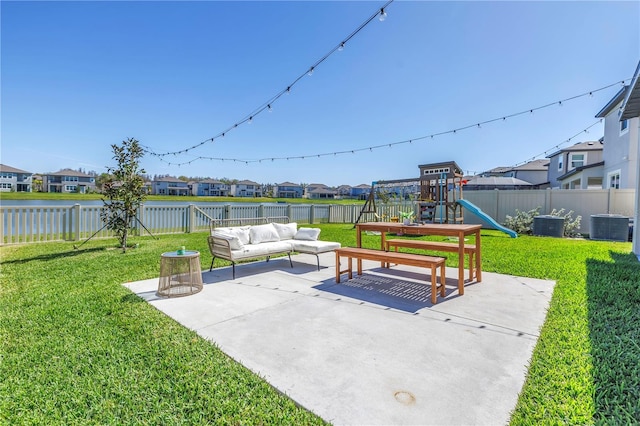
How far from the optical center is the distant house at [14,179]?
34.3m

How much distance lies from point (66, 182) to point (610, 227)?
60.7 meters

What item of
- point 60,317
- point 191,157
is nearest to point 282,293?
point 60,317

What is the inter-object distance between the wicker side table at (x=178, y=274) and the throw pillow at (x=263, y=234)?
1619 mm

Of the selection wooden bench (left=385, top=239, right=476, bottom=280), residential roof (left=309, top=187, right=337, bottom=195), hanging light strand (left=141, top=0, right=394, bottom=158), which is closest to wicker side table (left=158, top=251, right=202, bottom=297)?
wooden bench (left=385, top=239, right=476, bottom=280)

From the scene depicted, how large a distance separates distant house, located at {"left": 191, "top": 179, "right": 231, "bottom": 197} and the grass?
193ft

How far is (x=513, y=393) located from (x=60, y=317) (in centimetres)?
419

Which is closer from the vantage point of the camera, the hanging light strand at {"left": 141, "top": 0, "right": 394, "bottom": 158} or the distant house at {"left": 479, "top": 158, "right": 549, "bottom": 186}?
the hanging light strand at {"left": 141, "top": 0, "right": 394, "bottom": 158}

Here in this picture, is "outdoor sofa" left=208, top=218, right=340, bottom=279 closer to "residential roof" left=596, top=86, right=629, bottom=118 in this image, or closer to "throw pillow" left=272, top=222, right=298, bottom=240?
"throw pillow" left=272, top=222, right=298, bottom=240

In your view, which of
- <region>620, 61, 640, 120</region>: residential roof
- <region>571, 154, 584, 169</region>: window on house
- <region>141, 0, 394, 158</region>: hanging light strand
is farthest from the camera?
<region>571, 154, 584, 169</region>: window on house

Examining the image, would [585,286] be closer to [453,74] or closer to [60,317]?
[60,317]

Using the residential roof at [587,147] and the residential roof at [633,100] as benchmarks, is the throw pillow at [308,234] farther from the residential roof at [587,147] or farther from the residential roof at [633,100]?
the residential roof at [587,147]

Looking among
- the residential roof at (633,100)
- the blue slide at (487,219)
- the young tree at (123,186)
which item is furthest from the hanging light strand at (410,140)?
the young tree at (123,186)

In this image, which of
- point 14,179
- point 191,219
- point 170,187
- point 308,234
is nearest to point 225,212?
point 191,219

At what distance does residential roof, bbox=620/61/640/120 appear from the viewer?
5.80 meters
